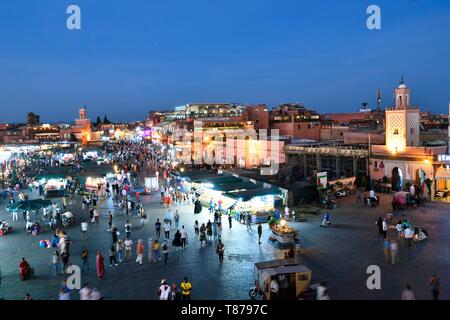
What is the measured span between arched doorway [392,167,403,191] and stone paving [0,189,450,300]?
558cm

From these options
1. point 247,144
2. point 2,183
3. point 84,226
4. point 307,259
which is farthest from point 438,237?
point 2,183

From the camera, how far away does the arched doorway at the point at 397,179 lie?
84.6ft

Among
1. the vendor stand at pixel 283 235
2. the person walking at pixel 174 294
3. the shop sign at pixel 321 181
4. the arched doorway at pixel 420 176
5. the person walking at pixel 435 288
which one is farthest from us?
the arched doorway at pixel 420 176

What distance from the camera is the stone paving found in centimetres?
1160

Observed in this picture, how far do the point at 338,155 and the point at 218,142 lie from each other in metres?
17.5

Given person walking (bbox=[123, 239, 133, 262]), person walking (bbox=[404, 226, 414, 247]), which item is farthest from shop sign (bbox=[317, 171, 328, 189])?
person walking (bbox=[123, 239, 133, 262])

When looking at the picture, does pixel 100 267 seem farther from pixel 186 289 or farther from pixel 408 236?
pixel 408 236

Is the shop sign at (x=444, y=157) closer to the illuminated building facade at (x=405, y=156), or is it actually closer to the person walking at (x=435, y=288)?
the illuminated building facade at (x=405, y=156)

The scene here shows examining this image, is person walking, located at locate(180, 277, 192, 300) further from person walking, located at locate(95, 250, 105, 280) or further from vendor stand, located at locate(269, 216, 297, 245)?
vendor stand, located at locate(269, 216, 297, 245)

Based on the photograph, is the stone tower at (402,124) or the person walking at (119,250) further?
the stone tower at (402,124)

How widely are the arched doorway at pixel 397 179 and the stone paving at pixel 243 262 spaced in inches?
220

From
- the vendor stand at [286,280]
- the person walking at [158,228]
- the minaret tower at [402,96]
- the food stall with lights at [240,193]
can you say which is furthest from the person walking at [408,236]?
the minaret tower at [402,96]

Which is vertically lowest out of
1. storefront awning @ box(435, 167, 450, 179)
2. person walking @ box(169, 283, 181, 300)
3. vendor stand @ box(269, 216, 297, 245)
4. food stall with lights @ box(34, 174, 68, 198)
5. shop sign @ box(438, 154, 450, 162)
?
person walking @ box(169, 283, 181, 300)

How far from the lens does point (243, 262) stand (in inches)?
550
